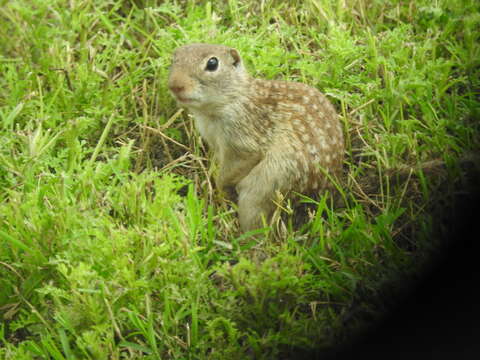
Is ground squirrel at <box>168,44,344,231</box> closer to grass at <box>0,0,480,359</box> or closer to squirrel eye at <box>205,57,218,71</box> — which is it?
squirrel eye at <box>205,57,218,71</box>

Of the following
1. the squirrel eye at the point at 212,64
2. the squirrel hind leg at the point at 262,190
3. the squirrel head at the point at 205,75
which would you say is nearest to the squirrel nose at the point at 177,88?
the squirrel head at the point at 205,75

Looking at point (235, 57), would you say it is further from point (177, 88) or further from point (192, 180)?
point (192, 180)

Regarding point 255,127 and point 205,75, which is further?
point 255,127

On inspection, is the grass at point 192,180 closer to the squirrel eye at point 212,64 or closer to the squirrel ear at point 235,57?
the squirrel ear at point 235,57

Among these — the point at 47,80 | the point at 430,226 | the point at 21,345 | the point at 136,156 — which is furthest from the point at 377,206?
the point at 47,80

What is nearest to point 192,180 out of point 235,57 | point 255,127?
point 255,127

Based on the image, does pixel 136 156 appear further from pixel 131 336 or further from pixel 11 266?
pixel 131 336

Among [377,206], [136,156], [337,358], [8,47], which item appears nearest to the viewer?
[337,358]
